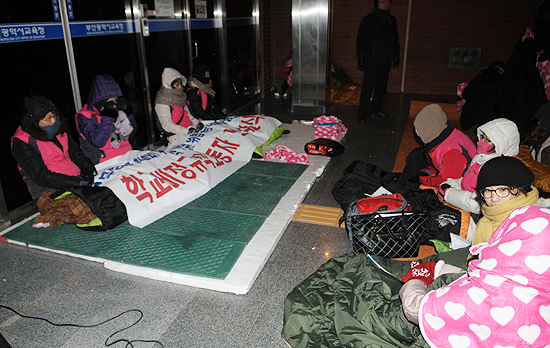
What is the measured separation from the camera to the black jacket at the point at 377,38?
21.6 feet

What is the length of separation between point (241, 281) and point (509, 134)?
2209 mm

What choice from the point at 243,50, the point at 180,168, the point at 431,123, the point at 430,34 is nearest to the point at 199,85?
the point at 180,168

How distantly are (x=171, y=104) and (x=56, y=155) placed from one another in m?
1.77

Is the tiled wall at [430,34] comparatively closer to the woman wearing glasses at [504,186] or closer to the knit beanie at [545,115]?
the knit beanie at [545,115]

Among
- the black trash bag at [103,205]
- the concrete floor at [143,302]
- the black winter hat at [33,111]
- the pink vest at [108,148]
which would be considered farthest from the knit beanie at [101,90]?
the concrete floor at [143,302]

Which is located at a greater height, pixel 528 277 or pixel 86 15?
pixel 86 15

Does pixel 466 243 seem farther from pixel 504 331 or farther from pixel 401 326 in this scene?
pixel 504 331

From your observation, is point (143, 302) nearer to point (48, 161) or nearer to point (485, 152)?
point (48, 161)

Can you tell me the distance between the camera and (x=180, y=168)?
4102 millimetres

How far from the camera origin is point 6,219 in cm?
354

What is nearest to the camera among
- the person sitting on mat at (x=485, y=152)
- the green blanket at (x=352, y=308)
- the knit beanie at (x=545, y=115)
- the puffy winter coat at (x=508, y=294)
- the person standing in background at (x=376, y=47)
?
the puffy winter coat at (x=508, y=294)

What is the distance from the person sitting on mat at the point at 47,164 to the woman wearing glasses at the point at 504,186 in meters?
2.91

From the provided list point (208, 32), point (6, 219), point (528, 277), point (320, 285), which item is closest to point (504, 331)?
point (528, 277)

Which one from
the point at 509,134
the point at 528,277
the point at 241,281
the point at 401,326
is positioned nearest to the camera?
the point at 528,277
